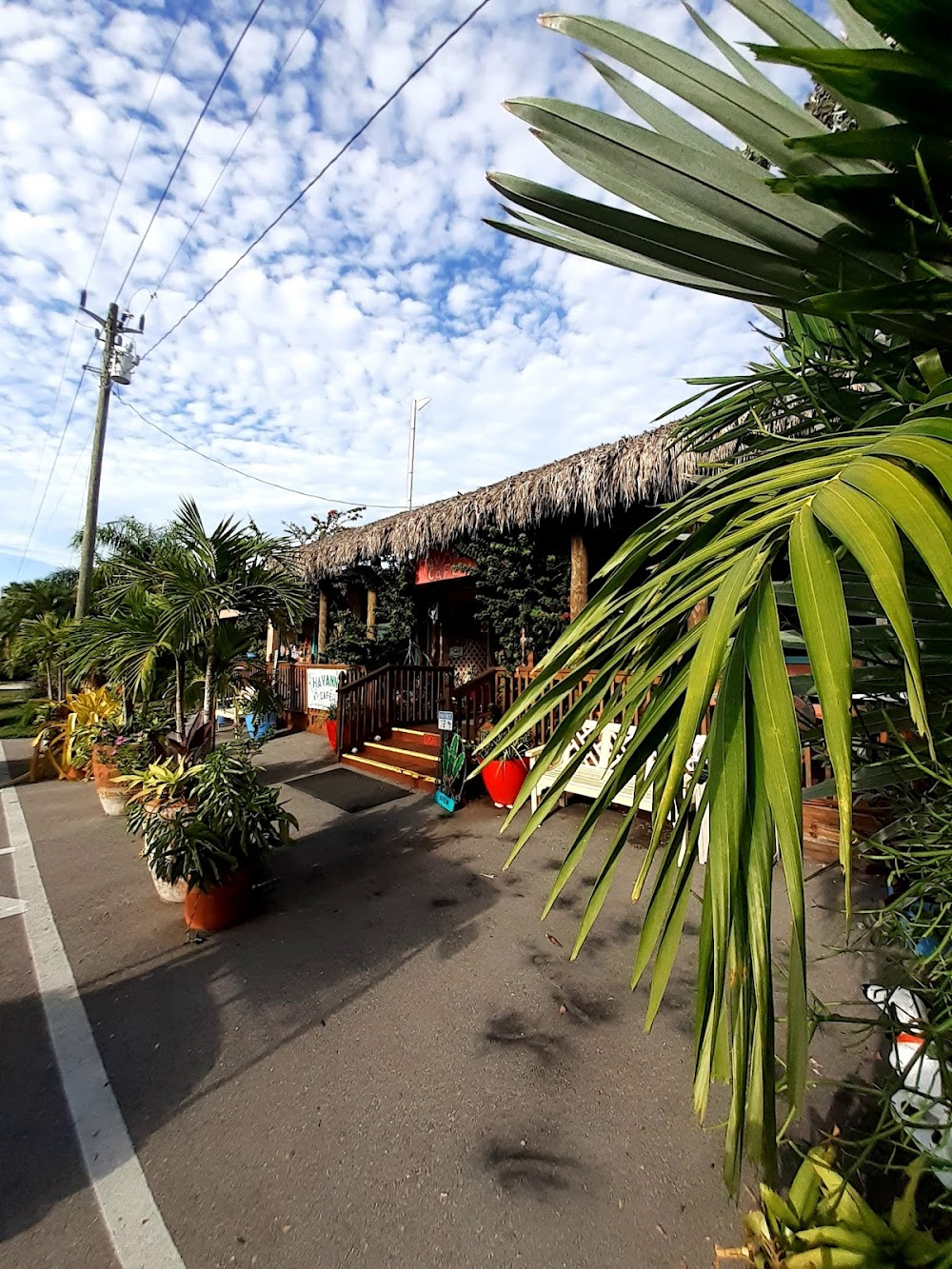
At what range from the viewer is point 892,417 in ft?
2.97

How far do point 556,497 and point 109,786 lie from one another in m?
6.01

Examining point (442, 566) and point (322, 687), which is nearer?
point (442, 566)

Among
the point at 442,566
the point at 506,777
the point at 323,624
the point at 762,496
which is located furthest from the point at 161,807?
the point at 323,624

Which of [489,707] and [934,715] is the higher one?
[934,715]

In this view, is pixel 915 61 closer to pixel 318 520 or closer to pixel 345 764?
pixel 345 764

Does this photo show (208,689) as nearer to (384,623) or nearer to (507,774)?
(507,774)

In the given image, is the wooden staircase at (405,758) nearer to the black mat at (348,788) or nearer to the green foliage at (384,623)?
the black mat at (348,788)

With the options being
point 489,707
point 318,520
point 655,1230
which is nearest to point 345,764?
point 489,707

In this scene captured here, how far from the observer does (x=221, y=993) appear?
9.28ft

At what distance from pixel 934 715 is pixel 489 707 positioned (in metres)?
6.01

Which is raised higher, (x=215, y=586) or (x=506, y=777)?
(x=215, y=586)

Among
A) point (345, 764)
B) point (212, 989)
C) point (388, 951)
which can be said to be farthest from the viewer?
point (345, 764)

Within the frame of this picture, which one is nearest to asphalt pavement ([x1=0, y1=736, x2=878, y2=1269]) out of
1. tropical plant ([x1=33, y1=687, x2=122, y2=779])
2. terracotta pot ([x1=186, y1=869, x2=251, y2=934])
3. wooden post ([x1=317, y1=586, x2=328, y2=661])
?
terracotta pot ([x1=186, y1=869, x2=251, y2=934])

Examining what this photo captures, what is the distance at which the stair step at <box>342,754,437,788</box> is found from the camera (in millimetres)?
6535
